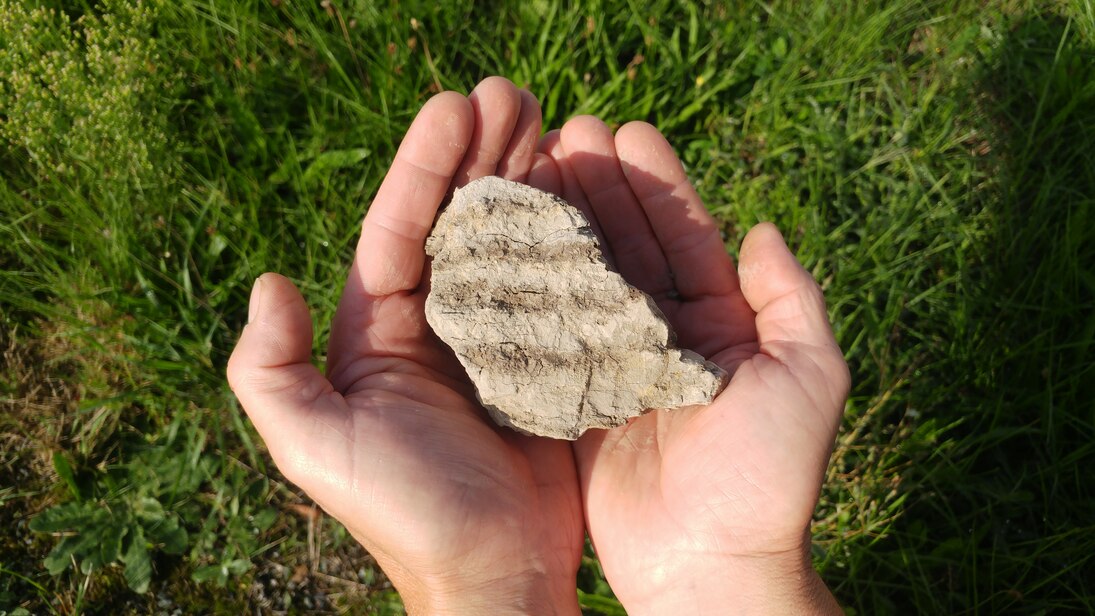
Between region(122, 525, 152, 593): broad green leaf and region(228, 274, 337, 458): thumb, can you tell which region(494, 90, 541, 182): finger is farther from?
region(122, 525, 152, 593): broad green leaf

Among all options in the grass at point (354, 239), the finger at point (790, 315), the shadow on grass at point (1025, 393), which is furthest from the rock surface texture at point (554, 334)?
the shadow on grass at point (1025, 393)

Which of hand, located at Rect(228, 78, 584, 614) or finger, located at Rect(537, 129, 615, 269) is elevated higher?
finger, located at Rect(537, 129, 615, 269)

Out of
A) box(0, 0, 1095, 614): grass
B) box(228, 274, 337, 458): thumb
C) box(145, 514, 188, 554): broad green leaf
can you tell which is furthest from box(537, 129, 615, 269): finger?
box(145, 514, 188, 554): broad green leaf

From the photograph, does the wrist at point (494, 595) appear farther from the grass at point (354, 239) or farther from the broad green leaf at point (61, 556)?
the broad green leaf at point (61, 556)

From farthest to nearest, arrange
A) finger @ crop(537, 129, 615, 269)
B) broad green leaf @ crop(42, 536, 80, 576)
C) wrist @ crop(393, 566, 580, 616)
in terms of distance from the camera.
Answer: broad green leaf @ crop(42, 536, 80, 576) < finger @ crop(537, 129, 615, 269) < wrist @ crop(393, 566, 580, 616)

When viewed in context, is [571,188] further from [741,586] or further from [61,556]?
[61,556]

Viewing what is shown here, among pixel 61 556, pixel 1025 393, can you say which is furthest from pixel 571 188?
pixel 61 556

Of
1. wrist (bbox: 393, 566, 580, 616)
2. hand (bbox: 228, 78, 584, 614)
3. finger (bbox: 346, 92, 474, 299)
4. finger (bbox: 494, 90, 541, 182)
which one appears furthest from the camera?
finger (bbox: 494, 90, 541, 182)
